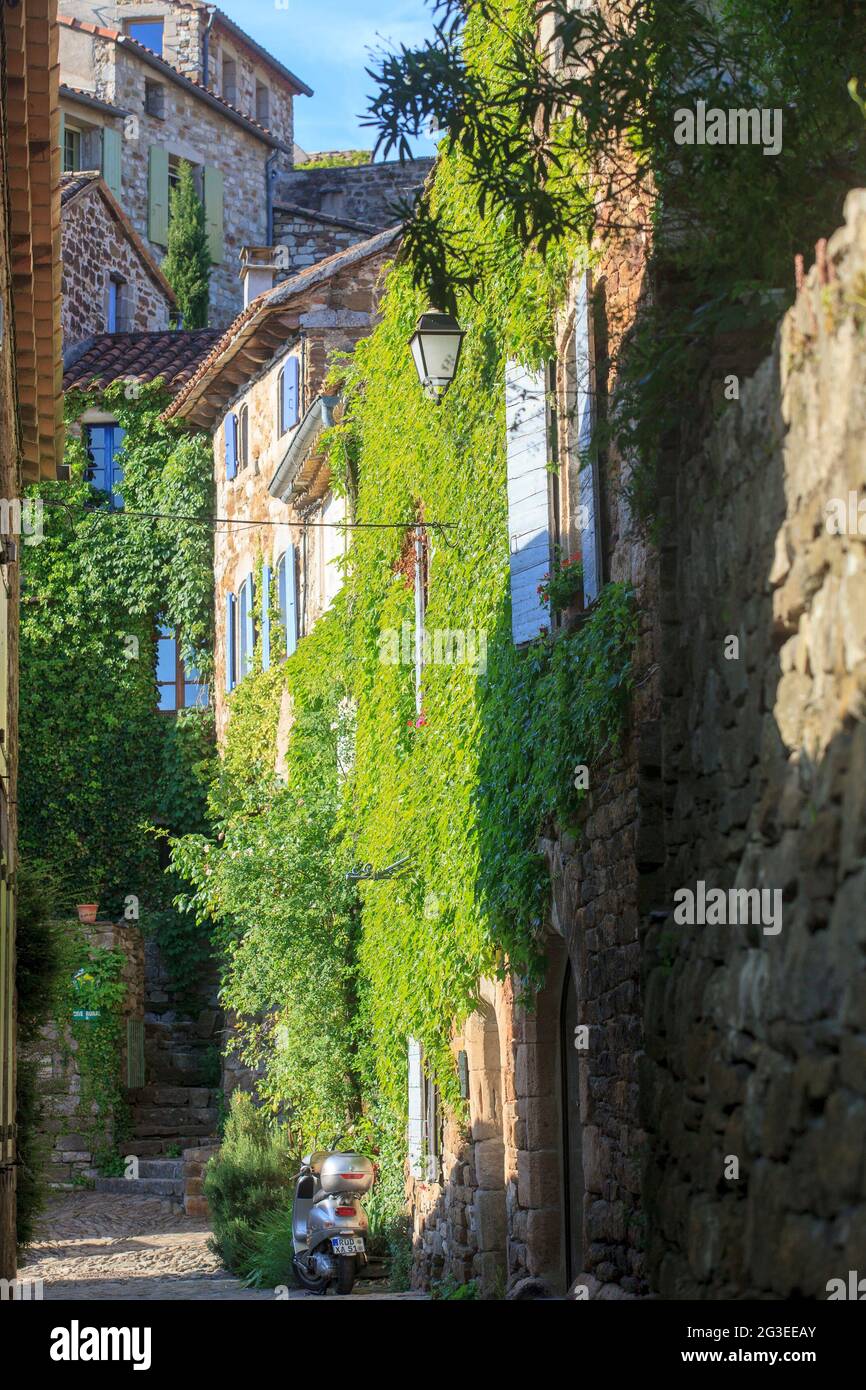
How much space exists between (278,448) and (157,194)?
17.0m

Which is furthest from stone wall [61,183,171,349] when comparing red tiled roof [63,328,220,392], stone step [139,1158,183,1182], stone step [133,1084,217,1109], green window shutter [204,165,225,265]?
stone step [139,1158,183,1182]

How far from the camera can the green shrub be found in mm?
16047

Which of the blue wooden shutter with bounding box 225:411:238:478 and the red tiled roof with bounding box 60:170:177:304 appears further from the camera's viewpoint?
the red tiled roof with bounding box 60:170:177:304

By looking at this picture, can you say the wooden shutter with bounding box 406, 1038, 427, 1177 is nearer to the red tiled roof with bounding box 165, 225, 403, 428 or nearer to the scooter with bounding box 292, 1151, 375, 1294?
the scooter with bounding box 292, 1151, 375, 1294

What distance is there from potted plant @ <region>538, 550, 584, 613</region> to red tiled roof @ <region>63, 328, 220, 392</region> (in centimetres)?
1800

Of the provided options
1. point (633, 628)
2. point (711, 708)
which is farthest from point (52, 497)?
point (711, 708)

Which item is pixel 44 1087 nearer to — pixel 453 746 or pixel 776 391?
pixel 453 746

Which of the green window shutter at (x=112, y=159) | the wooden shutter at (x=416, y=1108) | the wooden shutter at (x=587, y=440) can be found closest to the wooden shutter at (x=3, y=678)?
the wooden shutter at (x=587, y=440)

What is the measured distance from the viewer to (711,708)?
22.2 ft

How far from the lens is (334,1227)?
46.9 ft

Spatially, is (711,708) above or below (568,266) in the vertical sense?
below

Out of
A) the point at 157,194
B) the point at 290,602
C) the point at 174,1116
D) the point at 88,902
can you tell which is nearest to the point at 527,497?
the point at 290,602

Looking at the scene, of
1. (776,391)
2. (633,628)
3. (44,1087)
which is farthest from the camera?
(44,1087)

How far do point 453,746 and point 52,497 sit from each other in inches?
Answer: 608
